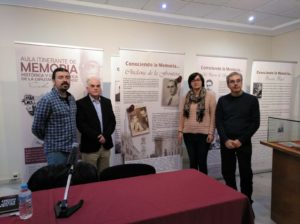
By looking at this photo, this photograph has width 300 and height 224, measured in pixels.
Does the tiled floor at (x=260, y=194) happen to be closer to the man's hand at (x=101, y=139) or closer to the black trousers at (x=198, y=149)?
the black trousers at (x=198, y=149)

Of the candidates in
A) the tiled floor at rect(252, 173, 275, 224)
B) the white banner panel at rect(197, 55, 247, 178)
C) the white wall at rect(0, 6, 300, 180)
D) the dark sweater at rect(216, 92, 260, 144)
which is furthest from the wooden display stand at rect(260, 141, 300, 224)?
the white wall at rect(0, 6, 300, 180)

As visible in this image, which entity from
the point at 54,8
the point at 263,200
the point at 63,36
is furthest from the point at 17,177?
the point at 263,200

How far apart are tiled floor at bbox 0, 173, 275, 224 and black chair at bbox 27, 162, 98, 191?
163 cm

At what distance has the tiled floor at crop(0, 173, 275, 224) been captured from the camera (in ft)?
8.60

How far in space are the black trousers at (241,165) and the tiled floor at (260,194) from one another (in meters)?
0.18

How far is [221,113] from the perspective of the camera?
280 centimetres

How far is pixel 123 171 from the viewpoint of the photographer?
192 cm

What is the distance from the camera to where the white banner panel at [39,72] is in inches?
103

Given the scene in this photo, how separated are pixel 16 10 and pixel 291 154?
3587 mm

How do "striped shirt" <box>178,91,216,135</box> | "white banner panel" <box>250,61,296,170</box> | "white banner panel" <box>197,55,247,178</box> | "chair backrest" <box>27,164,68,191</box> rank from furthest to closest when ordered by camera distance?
"white banner panel" <box>250,61,296,170</box>
"white banner panel" <box>197,55,247,178</box>
"striped shirt" <box>178,91,216,135</box>
"chair backrest" <box>27,164,68,191</box>

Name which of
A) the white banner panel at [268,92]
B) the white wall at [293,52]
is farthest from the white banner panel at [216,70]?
the white wall at [293,52]

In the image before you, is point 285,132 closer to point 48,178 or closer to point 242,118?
point 242,118

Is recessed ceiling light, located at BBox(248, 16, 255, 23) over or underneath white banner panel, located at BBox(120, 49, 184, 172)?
over

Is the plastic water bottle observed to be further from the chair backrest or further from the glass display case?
the glass display case
